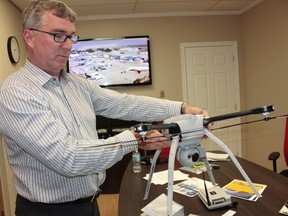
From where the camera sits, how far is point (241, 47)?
4.97m

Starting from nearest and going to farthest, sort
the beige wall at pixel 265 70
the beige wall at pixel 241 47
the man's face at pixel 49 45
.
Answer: the man's face at pixel 49 45
the beige wall at pixel 265 70
the beige wall at pixel 241 47

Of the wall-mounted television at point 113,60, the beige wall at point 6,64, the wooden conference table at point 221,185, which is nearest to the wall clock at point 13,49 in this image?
the beige wall at point 6,64

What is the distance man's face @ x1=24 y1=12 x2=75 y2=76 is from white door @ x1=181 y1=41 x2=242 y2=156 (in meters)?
3.75

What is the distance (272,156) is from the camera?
279 cm

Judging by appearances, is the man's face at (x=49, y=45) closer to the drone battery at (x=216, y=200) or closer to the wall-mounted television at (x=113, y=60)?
the drone battery at (x=216, y=200)

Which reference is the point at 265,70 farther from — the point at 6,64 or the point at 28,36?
the point at 28,36

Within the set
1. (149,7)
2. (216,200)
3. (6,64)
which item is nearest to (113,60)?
(149,7)

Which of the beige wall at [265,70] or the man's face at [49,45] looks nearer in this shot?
the man's face at [49,45]

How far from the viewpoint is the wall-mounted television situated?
464cm

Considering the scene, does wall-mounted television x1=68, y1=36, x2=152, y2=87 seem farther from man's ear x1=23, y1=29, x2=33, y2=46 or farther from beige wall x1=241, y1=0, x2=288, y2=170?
man's ear x1=23, y1=29, x2=33, y2=46

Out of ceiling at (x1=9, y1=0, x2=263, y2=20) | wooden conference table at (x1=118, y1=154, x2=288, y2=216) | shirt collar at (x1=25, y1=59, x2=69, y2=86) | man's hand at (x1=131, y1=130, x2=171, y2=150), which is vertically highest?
ceiling at (x1=9, y1=0, x2=263, y2=20)

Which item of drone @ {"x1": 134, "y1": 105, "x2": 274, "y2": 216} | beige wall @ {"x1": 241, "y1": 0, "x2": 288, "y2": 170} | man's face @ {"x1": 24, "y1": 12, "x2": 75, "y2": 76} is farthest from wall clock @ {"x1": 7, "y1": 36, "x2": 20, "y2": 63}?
beige wall @ {"x1": 241, "y1": 0, "x2": 288, "y2": 170}

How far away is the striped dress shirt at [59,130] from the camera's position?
3.42 feet

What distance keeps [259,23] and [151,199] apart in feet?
11.9
